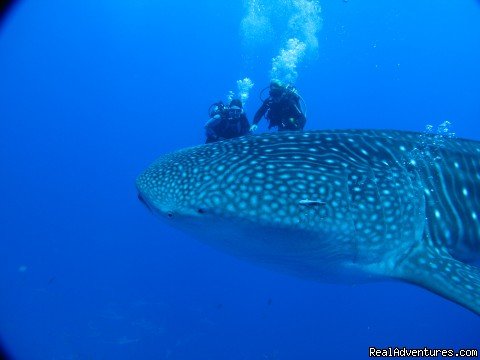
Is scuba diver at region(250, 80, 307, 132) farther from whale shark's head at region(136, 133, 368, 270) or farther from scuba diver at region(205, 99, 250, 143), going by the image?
whale shark's head at region(136, 133, 368, 270)

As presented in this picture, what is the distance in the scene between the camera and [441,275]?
3.18 meters

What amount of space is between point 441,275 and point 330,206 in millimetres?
1099

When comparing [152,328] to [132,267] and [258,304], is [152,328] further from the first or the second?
[132,267]

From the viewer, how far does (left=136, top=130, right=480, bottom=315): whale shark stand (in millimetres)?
3035

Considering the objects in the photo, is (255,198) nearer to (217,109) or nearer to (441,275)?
(441,275)

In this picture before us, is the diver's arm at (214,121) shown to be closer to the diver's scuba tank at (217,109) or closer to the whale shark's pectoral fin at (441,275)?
the diver's scuba tank at (217,109)

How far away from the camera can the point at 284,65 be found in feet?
126

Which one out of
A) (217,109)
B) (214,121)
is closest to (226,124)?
(214,121)

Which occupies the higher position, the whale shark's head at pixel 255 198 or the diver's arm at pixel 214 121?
the diver's arm at pixel 214 121

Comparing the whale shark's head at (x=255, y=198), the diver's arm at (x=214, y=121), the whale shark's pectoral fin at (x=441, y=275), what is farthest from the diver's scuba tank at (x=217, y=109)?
the whale shark's pectoral fin at (x=441, y=275)

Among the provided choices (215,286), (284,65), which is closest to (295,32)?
(284,65)

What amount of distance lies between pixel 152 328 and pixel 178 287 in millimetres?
7159

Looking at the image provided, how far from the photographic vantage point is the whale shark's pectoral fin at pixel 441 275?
2990 mm

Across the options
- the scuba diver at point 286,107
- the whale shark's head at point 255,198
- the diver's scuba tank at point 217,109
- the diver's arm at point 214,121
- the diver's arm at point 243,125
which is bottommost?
the whale shark's head at point 255,198
